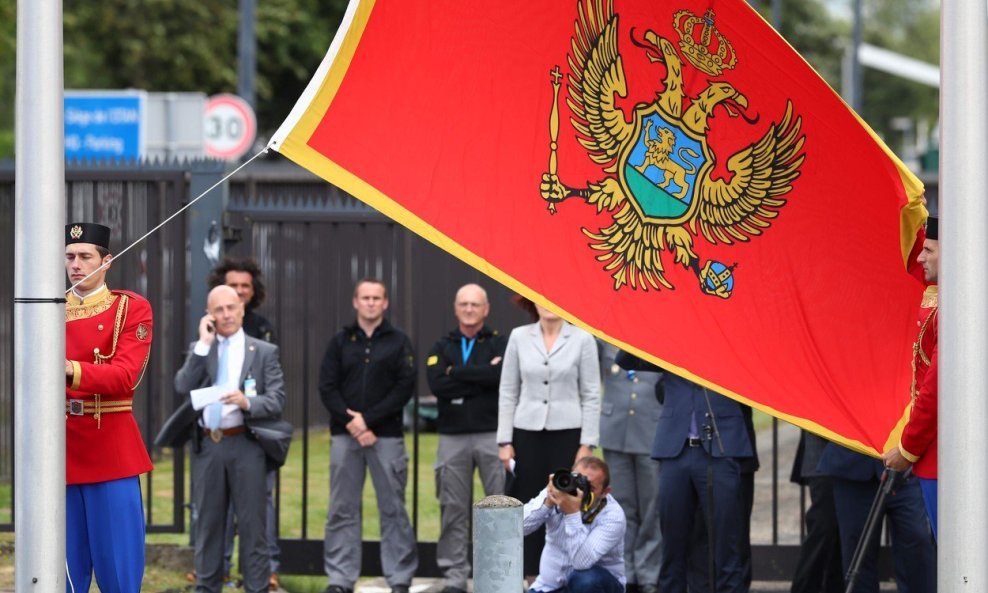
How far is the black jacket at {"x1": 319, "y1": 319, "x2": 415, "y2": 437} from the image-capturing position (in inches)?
381

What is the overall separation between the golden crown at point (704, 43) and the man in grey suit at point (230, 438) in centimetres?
350

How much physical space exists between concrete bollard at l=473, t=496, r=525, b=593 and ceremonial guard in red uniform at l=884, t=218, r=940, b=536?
1.58m

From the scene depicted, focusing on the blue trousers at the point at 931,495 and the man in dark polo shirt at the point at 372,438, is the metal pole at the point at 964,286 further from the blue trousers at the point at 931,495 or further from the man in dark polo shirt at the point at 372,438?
the man in dark polo shirt at the point at 372,438

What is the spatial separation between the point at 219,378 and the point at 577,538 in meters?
2.39

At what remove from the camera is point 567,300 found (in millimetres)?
6469

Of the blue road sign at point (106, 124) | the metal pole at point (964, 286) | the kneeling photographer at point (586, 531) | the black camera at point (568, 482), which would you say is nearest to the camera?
the metal pole at point (964, 286)

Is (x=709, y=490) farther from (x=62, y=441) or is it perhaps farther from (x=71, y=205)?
(x=71, y=205)

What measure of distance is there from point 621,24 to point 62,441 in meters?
2.81

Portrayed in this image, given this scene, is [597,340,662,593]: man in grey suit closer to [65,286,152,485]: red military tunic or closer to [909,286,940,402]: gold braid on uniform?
[909,286,940,402]: gold braid on uniform

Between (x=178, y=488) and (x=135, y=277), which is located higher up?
(x=135, y=277)

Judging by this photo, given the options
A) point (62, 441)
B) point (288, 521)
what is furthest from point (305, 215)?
point (62, 441)

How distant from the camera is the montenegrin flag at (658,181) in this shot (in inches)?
250

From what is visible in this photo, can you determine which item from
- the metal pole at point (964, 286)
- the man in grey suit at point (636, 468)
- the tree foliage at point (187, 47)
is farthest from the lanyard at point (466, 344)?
the tree foliage at point (187, 47)

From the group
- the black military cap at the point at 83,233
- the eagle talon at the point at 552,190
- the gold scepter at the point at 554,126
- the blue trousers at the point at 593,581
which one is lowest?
the blue trousers at the point at 593,581
